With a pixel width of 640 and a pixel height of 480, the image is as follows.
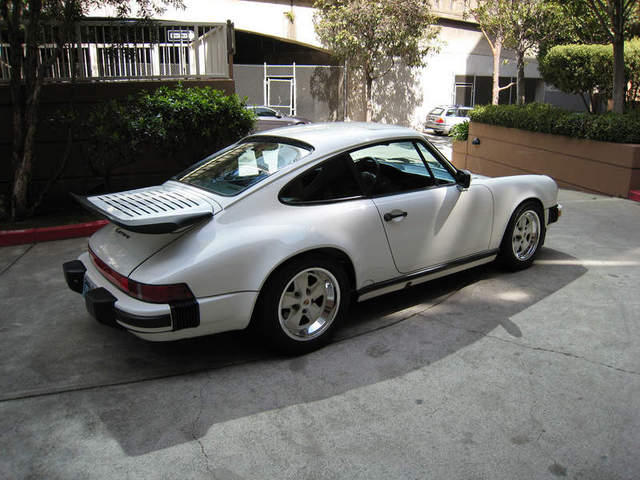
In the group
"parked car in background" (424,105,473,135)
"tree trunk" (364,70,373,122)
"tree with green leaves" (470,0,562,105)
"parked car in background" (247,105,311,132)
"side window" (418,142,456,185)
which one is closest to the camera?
"side window" (418,142,456,185)

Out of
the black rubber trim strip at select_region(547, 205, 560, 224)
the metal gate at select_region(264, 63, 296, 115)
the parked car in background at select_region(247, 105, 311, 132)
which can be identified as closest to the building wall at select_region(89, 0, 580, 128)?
the metal gate at select_region(264, 63, 296, 115)

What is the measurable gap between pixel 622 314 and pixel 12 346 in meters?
4.73

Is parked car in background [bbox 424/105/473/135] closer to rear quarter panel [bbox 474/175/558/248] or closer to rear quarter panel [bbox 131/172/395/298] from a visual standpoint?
rear quarter panel [bbox 474/175/558/248]

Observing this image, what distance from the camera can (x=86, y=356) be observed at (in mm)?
4145

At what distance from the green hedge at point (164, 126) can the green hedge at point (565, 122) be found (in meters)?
5.86

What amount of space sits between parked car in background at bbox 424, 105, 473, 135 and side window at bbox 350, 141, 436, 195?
23.2m

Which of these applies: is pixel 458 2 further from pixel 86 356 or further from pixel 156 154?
pixel 86 356

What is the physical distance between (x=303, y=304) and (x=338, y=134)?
4.57ft

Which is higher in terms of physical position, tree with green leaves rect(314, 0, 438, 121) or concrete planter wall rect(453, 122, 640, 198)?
tree with green leaves rect(314, 0, 438, 121)

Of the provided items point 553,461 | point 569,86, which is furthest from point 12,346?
point 569,86

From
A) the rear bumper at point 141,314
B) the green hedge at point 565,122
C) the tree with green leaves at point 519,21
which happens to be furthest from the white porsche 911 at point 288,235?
the tree with green leaves at point 519,21

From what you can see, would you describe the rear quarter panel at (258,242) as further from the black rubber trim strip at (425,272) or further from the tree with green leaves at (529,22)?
the tree with green leaves at (529,22)

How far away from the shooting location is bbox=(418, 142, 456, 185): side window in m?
4.86

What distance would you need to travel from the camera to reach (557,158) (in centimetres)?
1105
